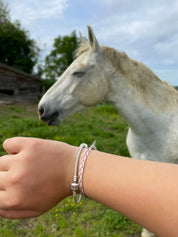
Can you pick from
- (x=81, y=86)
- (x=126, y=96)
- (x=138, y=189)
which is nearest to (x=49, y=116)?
(x=81, y=86)

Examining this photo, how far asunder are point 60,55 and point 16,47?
1269 cm

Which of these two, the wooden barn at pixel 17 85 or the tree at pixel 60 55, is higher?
the tree at pixel 60 55

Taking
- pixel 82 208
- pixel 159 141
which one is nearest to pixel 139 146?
pixel 159 141

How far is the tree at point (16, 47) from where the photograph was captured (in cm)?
1545

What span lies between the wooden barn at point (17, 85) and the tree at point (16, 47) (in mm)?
2039

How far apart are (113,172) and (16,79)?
45.8 feet

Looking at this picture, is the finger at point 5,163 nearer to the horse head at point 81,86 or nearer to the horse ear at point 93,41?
the horse head at point 81,86

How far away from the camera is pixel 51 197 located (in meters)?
0.73

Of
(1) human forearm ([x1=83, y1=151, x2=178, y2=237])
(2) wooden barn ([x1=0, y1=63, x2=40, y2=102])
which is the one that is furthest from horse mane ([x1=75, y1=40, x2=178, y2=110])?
(2) wooden barn ([x1=0, y1=63, x2=40, y2=102])

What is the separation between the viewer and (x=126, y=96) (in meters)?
1.90

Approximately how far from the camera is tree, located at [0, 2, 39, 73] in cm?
1545

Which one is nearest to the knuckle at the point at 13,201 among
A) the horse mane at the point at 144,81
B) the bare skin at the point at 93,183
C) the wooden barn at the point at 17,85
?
the bare skin at the point at 93,183

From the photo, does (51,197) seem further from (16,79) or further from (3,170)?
(16,79)

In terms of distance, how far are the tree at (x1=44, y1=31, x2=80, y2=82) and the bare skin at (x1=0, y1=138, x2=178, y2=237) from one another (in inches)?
1067
